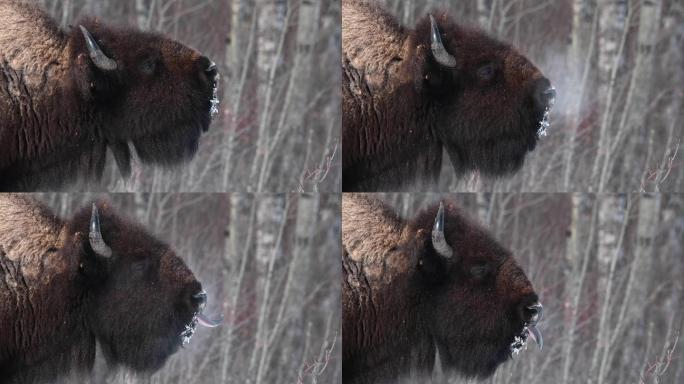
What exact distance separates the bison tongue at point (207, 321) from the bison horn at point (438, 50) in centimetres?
141

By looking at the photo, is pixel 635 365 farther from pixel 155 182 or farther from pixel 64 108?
pixel 64 108

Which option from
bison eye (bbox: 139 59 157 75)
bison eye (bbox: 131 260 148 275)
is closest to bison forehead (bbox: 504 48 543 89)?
bison eye (bbox: 139 59 157 75)

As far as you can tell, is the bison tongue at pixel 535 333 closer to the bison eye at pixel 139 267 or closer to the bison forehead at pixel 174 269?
the bison forehead at pixel 174 269

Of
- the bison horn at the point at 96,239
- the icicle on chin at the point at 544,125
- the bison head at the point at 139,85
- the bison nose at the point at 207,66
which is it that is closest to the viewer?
the bison horn at the point at 96,239

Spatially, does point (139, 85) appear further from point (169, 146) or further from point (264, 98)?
point (264, 98)

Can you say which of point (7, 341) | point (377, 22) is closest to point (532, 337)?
point (377, 22)

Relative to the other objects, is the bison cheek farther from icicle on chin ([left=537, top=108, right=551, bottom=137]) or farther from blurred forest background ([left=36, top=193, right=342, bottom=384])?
icicle on chin ([left=537, top=108, right=551, bottom=137])

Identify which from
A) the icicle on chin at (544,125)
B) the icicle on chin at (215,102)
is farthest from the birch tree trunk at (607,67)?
the icicle on chin at (215,102)

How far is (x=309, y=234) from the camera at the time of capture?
4777 millimetres

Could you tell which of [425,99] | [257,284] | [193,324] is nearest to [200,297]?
[193,324]

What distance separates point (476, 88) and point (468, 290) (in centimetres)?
82

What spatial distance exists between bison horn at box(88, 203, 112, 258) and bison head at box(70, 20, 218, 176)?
15.2 inches

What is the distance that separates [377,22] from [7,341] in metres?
1.96

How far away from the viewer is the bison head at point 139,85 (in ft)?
14.5
